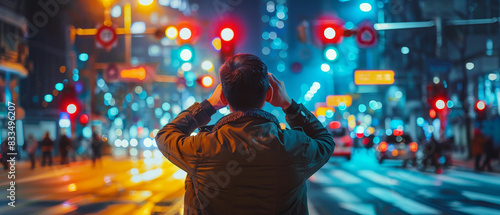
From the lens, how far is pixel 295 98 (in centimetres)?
249

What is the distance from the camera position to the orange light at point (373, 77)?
70.8ft

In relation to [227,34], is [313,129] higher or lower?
lower

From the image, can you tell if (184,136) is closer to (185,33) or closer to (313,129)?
Answer: (313,129)

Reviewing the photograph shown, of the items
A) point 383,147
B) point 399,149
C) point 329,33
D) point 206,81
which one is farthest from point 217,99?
point 383,147

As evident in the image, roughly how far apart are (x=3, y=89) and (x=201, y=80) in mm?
→ 21532

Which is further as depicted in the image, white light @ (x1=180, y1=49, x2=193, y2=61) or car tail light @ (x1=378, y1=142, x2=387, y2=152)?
car tail light @ (x1=378, y1=142, x2=387, y2=152)

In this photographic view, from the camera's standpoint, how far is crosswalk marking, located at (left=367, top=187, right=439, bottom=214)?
9.34 meters

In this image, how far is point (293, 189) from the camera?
7.04 feet

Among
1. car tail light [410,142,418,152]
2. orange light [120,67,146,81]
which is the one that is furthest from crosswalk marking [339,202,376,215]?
orange light [120,67,146,81]

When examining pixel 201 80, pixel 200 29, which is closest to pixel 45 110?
pixel 201 80

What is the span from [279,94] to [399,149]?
23.0 m

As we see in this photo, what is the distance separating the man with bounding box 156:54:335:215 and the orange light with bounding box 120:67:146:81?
20.9 m

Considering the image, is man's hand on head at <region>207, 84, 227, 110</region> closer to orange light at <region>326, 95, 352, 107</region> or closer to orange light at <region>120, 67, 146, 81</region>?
orange light at <region>120, 67, 146, 81</region>

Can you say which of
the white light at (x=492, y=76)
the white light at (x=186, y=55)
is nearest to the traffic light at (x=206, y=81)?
the white light at (x=186, y=55)
